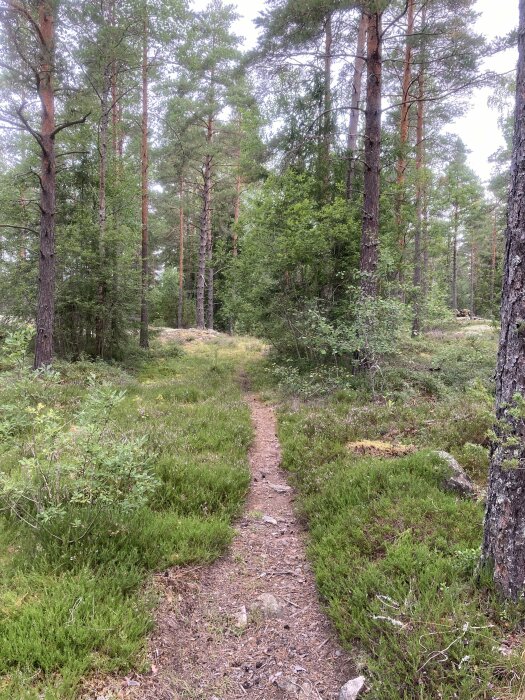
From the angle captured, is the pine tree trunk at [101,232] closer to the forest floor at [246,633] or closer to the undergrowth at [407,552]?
the undergrowth at [407,552]

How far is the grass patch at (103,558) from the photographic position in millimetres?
2492

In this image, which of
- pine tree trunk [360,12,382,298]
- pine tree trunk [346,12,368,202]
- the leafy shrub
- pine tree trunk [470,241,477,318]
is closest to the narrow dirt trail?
the leafy shrub

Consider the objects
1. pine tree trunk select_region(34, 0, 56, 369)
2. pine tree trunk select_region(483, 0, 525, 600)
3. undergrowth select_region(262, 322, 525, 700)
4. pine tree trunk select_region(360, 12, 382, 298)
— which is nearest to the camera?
undergrowth select_region(262, 322, 525, 700)

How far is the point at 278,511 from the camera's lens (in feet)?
16.3

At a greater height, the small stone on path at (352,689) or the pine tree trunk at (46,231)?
the pine tree trunk at (46,231)

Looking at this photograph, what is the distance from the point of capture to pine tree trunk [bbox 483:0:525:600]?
101 inches

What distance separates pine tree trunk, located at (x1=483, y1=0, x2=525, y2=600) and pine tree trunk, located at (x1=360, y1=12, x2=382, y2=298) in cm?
668

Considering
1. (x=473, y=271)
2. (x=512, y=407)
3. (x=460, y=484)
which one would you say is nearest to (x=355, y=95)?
(x=460, y=484)

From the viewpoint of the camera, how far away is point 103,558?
3.36 meters

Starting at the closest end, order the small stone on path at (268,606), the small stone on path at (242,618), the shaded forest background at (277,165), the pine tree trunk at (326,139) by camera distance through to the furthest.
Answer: the small stone on path at (242,618), the small stone on path at (268,606), the shaded forest background at (277,165), the pine tree trunk at (326,139)

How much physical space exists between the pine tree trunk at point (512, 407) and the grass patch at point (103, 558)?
256 centimetres

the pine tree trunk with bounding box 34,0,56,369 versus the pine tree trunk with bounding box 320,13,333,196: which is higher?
the pine tree trunk with bounding box 320,13,333,196

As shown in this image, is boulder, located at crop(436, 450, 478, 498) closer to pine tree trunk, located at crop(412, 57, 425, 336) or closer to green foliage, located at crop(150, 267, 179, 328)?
pine tree trunk, located at crop(412, 57, 425, 336)

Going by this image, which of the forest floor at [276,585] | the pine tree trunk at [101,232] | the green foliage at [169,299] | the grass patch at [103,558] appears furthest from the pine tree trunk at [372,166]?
the green foliage at [169,299]
